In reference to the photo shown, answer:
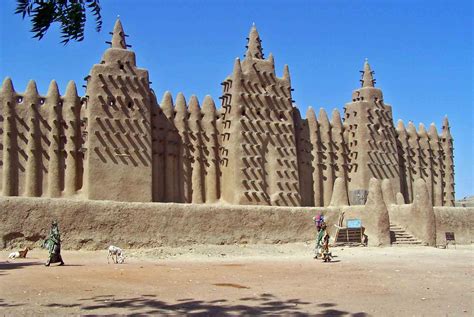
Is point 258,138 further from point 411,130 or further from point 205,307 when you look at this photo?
point 205,307

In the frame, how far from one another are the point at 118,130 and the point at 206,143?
17.9ft

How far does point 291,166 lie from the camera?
33.1 meters

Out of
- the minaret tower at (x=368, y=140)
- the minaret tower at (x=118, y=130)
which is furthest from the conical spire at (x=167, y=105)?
the minaret tower at (x=368, y=140)

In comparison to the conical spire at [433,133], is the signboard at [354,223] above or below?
below

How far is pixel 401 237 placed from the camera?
1074 inches

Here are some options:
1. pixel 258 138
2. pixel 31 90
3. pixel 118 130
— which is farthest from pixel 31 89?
pixel 258 138

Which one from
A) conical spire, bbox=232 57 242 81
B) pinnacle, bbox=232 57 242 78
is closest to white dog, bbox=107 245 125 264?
conical spire, bbox=232 57 242 81

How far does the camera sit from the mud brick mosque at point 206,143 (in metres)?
27.5

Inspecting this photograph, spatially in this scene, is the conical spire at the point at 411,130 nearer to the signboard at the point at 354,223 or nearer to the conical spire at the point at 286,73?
the conical spire at the point at 286,73

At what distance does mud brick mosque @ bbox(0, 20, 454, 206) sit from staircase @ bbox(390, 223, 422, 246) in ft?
21.5

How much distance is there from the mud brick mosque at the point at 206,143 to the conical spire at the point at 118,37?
0.17 feet

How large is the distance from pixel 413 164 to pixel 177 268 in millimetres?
26535

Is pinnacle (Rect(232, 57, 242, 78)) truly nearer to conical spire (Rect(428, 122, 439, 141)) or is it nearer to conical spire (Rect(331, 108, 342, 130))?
conical spire (Rect(331, 108, 342, 130))

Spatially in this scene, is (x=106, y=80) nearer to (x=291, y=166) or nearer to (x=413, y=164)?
(x=291, y=166)
